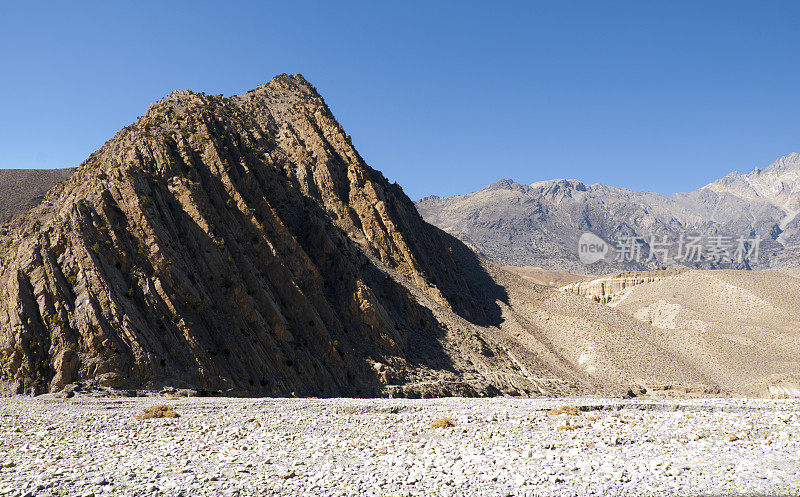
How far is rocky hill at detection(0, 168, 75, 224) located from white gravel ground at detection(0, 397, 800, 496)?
64187 millimetres

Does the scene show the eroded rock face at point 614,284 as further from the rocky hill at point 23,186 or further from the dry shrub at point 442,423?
the dry shrub at point 442,423

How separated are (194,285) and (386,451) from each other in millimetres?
23031

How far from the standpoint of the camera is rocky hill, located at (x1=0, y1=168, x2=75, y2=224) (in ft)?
246

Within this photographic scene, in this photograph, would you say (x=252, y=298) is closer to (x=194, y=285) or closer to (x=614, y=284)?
(x=194, y=285)

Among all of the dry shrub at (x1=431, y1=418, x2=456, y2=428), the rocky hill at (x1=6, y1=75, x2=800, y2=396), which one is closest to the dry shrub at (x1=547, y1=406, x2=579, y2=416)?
the dry shrub at (x1=431, y1=418, x2=456, y2=428)

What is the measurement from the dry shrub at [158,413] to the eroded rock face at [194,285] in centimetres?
606

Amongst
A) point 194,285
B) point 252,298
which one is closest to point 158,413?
point 194,285

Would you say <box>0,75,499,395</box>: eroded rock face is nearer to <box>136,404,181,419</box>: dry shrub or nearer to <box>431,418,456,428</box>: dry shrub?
<box>136,404,181,419</box>: dry shrub

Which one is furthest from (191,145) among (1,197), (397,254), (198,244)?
(1,197)

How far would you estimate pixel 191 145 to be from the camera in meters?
47.7

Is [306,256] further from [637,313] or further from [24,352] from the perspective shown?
[637,313]

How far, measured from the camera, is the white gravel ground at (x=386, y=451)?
40.2 feet

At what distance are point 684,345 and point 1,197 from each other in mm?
101174

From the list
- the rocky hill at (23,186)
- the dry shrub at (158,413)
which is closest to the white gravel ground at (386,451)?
the dry shrub at (158,413)
